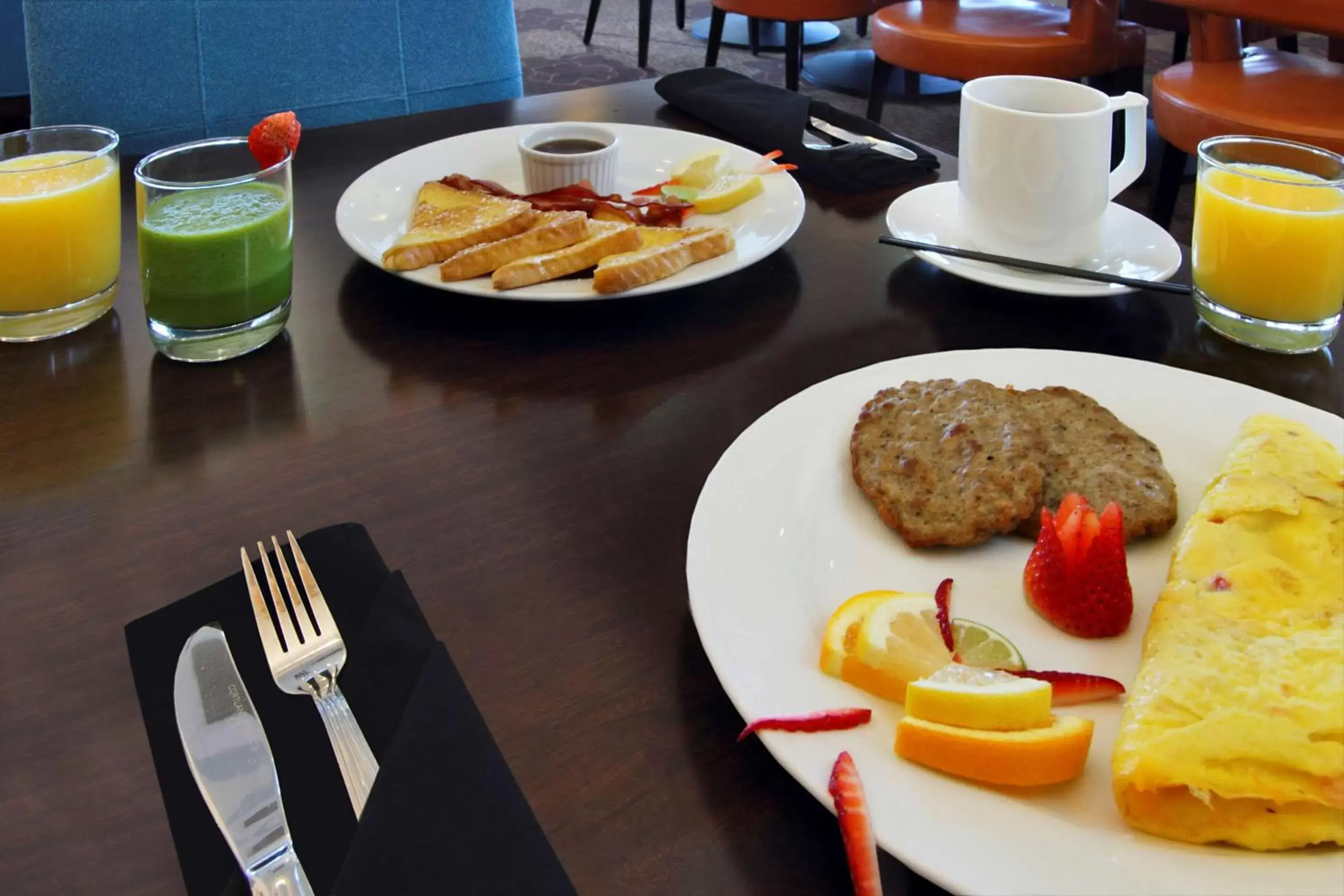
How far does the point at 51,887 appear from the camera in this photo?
48 cm

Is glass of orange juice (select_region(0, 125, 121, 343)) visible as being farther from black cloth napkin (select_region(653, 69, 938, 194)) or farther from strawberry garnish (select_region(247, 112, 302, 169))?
black cloth napkin (select_region(653, 69, 938, 194))

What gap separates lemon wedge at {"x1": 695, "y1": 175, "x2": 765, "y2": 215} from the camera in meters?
1.22

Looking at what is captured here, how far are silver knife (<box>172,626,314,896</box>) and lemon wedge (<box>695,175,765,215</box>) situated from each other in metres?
0.79

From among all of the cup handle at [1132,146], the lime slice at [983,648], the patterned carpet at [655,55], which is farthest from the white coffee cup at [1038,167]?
the patterned carpet at [655,55]

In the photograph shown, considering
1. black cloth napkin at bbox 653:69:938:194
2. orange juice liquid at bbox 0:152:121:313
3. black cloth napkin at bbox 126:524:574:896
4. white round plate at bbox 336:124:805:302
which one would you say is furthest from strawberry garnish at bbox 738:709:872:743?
black cloth napkin at bbox 653:69:938:194

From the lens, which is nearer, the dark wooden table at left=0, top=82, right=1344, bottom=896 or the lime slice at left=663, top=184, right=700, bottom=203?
the dark wooden table at left=0, top=82, right=1344, bottom=896

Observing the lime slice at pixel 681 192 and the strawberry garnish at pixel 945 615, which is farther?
the lime slice at pixel 681 192

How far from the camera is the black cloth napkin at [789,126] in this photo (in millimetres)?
1346

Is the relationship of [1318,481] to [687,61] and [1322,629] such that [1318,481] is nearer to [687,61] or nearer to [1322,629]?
[1322,629]

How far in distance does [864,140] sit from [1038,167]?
0.41 m

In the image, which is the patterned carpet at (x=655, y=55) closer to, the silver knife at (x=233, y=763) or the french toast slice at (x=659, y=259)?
the french toast slice at (x=659, y=259)

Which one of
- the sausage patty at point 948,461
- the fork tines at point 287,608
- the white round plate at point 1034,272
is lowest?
the fork tines at point 287,608

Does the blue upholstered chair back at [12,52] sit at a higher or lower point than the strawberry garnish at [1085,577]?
higher

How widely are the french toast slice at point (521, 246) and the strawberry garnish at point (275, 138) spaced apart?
0.18 metres
